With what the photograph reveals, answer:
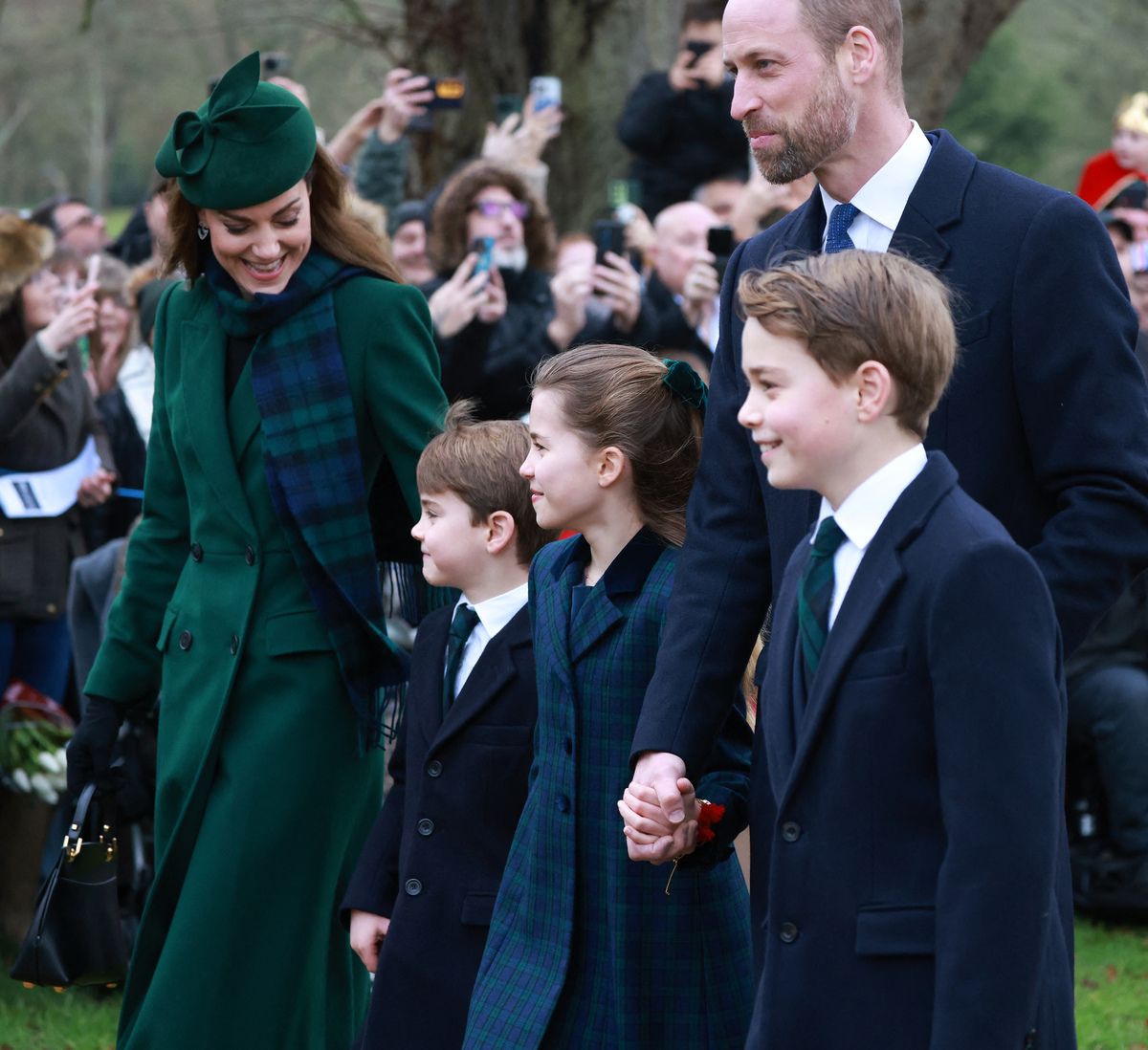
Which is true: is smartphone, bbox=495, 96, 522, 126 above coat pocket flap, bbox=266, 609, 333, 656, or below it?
above

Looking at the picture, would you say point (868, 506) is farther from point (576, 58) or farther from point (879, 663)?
point (576, 58)

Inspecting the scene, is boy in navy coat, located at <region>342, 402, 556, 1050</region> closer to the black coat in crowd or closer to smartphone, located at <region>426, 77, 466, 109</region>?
smartphone, located at <region>426, 77, 466, 109</region>

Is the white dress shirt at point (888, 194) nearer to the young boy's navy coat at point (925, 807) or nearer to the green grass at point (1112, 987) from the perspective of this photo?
the young boy's navy coat at point (925, 807)

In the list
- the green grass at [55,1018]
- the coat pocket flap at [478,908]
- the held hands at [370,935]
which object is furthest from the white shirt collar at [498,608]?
the green grass at [55,1018]

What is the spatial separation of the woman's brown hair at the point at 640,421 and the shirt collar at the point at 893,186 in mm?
626

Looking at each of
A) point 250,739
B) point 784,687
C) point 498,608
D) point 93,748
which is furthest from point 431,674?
point 784,687

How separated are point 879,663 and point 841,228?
84 cm

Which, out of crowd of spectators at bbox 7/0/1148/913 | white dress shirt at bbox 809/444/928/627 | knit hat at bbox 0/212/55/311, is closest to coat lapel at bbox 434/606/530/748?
white dress shirt at bbox 809/444/928/627

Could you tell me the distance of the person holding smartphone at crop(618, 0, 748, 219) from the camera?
7887 mm

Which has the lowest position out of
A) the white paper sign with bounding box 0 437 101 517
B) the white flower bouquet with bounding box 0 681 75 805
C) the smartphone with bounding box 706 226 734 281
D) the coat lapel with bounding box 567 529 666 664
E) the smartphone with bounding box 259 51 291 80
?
the white flower bouquet with bounding box 0 681 75 805

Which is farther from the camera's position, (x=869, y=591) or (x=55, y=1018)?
(x=55, y=1018)

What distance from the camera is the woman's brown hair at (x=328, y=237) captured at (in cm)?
389

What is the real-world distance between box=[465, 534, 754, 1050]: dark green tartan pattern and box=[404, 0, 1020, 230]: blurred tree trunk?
7095 mm

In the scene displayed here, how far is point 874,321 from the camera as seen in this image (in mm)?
2359
